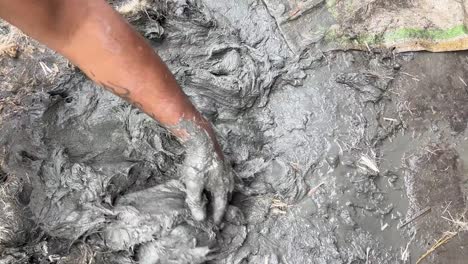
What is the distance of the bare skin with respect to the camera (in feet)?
4.43

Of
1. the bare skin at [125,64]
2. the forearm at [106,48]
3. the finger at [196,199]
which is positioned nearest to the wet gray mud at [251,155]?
the finger at [196,199]

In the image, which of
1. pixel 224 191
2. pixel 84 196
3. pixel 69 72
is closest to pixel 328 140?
pixel 224 191

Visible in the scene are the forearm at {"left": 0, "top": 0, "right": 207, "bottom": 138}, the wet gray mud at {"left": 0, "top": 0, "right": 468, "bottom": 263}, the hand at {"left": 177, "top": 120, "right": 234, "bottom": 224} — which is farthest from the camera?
the wet gray mud at {"left": 0, "top": 0, "right": 468, "bottom": 263}

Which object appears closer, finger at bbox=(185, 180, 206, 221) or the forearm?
the forearm

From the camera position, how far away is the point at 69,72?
2113mm

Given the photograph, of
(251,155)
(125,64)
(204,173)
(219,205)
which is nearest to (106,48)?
(125,64)

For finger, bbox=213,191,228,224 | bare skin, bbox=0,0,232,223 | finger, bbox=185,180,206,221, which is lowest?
finger, bbox=213,191,228,224

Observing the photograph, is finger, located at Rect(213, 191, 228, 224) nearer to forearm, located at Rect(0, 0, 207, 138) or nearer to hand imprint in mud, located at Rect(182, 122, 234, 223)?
hand imprint in mud, located at Rect(182, 122, 234, 223)

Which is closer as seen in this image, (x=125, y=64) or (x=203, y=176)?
(x=125, y=64)

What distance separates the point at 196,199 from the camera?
172 centimetres

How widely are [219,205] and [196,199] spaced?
0.29ft

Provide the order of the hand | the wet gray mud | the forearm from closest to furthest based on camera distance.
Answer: the forearm, the hand, the wet gray mud

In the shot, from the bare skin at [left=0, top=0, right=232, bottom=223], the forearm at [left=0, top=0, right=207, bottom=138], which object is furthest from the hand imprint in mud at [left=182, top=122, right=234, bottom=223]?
the forearm at [left=0, top=0, right=207, bottom=138]

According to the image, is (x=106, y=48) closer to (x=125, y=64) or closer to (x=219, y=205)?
(x=125, y=64)
